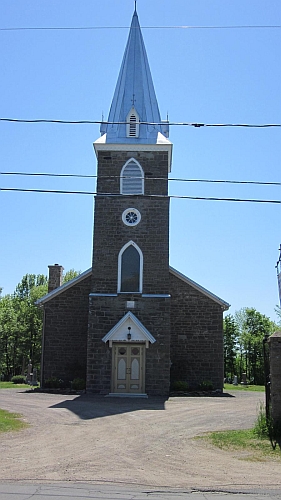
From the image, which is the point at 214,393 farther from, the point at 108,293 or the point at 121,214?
the point at 121,214

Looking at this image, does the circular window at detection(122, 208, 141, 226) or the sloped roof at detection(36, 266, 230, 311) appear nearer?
the circular window at detection(122, 208, 141, 226)

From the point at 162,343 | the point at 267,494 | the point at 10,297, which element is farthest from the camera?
the point at 10,297

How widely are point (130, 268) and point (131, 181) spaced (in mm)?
4266

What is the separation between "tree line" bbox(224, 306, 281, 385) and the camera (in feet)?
213

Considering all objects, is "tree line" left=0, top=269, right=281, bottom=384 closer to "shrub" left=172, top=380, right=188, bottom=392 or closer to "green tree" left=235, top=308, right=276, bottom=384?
"green tree" left=235, top=308, right=276, bottom=384

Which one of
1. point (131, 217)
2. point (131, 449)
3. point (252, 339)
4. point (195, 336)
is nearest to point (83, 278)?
point (131, 217)

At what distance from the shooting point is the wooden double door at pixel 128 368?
25.6m

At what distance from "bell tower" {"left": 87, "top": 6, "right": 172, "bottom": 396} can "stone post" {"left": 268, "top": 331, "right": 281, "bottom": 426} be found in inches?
512

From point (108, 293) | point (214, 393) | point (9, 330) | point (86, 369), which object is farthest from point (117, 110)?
point (9, 330)

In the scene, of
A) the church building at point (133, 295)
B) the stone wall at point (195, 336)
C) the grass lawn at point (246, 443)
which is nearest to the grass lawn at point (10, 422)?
the grass lawn at point (246, 443)

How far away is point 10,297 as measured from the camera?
76688 mm

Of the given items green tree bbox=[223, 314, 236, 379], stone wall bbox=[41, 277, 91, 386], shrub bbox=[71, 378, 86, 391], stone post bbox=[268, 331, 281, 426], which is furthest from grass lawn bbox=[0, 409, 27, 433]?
green tree bbox=[223, 314, 236, 379]

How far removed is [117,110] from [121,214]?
5.79 metres

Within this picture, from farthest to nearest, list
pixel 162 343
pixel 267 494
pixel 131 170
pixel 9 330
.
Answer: pixel 9 330 → pixel 131 170 → pixel 162 343 → pixel 267 494
